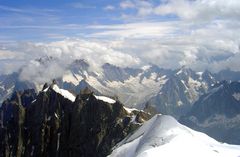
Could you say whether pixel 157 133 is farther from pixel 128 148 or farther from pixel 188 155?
pixel 188 155

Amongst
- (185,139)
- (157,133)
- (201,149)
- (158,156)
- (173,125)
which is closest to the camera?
(158,156)

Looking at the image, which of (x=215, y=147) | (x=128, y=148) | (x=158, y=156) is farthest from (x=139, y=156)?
(x=128, y=148)

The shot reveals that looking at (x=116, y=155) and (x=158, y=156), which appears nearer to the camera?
(x=158, y=156)

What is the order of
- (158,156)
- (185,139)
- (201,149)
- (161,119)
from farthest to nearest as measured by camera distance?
(161,119)
(185,139)
(201,149)
(158,156)

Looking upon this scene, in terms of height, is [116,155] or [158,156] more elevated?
[158,156]

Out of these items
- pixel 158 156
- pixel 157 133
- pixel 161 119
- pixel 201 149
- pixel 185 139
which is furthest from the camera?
pixel 161 119

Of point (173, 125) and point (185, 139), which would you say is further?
point (173, 125)

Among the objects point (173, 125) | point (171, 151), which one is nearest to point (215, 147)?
point (171, 151)

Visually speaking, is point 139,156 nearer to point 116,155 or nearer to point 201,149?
point 201,149

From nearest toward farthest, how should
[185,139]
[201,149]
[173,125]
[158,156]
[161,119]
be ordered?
[158,156]
[201,149]
[185,139]
[173,125]
[161,119]
